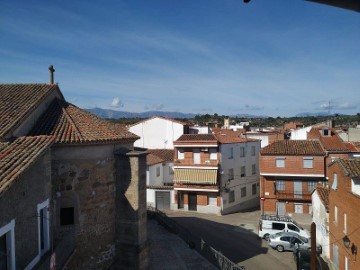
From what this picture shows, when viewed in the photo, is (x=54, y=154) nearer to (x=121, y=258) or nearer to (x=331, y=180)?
(x=121, y=258)

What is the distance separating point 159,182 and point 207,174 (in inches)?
285

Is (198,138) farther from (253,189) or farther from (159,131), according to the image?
(253,189)

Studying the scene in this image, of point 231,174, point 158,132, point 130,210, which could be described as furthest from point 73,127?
point 158,132

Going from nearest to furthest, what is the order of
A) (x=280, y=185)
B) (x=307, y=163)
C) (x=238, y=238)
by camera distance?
1. (x=238, y=238)
2. (x=307, y=163)
3. (x=280, y=185)

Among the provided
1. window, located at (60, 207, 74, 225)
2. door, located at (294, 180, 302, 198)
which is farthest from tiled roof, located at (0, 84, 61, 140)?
door, located at (294, 180, 302, 198)

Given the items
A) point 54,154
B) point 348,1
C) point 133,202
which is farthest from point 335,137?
point 348,1

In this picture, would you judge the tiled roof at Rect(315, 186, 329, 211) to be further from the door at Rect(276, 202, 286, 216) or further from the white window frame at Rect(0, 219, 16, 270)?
the white window frame at Rect(0, 219, 16, 270)

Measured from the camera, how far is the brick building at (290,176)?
121ft

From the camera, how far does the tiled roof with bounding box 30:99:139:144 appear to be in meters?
16.3

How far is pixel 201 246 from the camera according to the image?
2289cm

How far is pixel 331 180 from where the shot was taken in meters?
24.2

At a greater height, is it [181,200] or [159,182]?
[159,182]

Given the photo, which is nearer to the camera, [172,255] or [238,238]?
[172,255]

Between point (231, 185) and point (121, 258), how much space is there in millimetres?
25293
